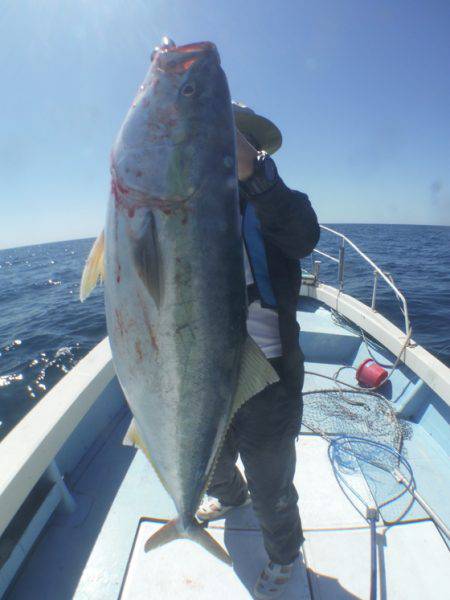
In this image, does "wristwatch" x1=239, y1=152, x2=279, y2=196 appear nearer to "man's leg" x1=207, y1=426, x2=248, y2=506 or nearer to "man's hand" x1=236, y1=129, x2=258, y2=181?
"man's hand" x1=236, y1=129, x2=258, y2=181

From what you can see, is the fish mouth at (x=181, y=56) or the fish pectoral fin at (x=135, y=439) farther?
the fish pectoral fin at (x=135, y=439)

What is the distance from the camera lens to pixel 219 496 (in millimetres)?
2613

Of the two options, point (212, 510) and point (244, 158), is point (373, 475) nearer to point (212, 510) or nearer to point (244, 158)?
point (212, 510)

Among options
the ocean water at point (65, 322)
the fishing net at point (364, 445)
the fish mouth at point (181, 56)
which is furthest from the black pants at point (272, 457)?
the ocean water at point (65, 322)

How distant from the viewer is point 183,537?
176 cm

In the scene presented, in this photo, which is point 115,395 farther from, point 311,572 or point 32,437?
point 311,572

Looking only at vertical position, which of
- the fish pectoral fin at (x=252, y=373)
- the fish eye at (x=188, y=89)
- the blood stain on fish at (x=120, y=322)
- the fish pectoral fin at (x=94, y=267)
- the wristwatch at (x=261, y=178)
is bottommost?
the fish pectoral fin at (x=252, y=373)

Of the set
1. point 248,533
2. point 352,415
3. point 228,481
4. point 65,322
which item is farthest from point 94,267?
point 65,322

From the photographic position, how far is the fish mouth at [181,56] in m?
1.41

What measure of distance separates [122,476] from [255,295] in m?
2.31

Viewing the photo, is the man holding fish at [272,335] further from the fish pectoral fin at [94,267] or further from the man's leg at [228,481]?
the fish pectoral fin at [94,267]

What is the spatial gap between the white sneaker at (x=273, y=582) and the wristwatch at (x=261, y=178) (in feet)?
7.35

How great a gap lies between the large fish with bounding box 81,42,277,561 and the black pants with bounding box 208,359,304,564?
48 cm

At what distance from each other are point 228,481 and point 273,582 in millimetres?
635
